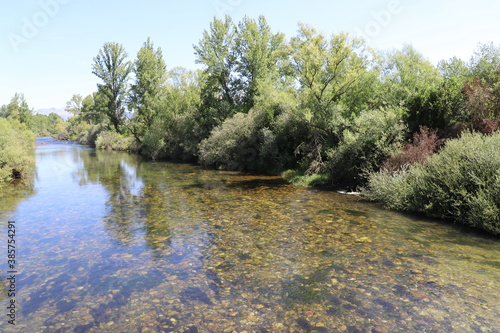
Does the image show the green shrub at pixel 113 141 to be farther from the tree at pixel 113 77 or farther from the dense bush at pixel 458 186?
the dense bush at pixel 458 186

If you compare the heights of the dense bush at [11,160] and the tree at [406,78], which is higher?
the tree at [406,78]

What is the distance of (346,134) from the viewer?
20156 mm

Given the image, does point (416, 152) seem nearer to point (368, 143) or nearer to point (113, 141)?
point (368, 143)

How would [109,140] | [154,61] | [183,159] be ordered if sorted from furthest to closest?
[109,140] → [154,61] → [183,159]

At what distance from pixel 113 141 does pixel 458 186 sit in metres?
72.5

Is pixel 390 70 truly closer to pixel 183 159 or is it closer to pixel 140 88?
pixel 183 159

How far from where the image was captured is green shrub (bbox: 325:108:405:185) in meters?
18.2

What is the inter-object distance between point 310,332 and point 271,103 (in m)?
26.2

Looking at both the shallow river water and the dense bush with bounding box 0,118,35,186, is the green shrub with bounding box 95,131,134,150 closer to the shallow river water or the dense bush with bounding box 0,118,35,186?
the dense bush with bounding box 0,118,35,186

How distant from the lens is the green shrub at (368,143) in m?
18.2

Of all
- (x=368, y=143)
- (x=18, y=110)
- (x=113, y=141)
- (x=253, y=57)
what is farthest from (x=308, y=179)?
(x=18, y=110)

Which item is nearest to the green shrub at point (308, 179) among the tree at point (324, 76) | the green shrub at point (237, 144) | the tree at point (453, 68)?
the tree at point (324, 76)

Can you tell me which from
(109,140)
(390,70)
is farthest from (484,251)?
(109,140)

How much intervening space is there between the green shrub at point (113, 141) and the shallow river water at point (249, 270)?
176ft
